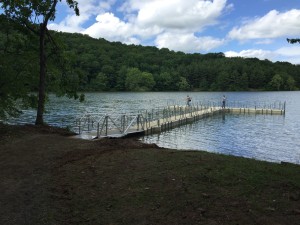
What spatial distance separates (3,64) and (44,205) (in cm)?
1334

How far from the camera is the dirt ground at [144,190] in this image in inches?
257

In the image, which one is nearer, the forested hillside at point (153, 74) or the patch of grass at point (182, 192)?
the patch of grass at point (182, 192)

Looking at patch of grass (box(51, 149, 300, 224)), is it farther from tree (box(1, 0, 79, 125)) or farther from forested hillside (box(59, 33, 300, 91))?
forested hillside (box(59, 33, 300, 91))

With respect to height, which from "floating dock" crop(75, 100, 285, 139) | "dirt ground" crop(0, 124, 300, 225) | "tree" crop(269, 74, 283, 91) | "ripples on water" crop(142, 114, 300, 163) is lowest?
"ripples on water" crop(142, 114, 300, 163)

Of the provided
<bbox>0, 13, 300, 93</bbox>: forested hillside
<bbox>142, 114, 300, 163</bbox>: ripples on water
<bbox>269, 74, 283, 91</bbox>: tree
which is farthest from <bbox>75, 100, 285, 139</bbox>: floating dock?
<bbox>269, 74, 283, 91</bbox>: tree

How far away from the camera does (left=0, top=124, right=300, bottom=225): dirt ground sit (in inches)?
257

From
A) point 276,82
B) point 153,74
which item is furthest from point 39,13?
point 276,82

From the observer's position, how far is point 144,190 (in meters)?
7.84

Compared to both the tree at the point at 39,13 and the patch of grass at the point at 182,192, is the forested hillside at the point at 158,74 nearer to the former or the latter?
the tree at the point at 39,13

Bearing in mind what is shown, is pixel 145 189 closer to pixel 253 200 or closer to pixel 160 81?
pixel 253 200

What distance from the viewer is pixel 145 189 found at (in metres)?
7.89

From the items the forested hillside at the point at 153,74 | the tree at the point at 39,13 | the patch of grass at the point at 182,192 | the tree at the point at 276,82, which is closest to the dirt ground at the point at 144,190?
the patch of grass at the point at 182,192

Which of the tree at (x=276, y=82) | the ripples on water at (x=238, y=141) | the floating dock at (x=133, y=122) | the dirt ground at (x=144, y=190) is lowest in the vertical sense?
the ripples on water at (x=238, y=141)

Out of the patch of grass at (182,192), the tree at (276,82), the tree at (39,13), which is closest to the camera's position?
the patch of grass at (182,192)
